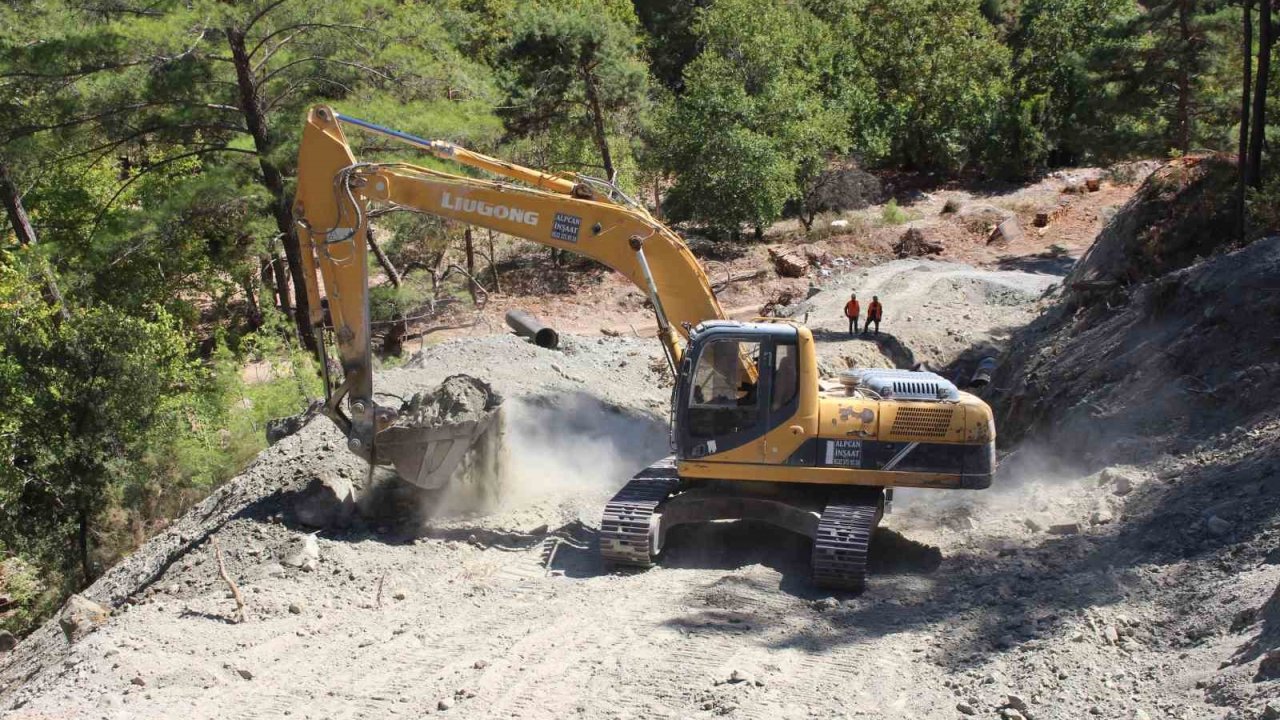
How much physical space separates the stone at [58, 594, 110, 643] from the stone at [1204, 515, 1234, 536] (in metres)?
9.33

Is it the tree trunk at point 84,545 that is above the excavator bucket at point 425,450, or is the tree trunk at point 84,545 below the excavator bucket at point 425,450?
below

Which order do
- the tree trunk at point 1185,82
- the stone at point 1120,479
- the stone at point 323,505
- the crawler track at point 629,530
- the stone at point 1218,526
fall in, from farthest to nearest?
the tree trunk at point 1185,82 < the stone at point 323,505 < the stone at point 1120,479 < the crawler track at point 629,530 < the stone at point 1218,526

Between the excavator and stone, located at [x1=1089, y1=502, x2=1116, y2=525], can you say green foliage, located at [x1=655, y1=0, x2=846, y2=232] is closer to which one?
the excavator

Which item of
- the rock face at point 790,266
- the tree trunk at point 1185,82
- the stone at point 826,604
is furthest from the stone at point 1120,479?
the tree trunk at point 1185,82

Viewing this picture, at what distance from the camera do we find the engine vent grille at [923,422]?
9859 mm

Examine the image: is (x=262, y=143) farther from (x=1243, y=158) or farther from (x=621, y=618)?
(x=1243, y=158)

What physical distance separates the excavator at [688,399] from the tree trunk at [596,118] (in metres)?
19.0

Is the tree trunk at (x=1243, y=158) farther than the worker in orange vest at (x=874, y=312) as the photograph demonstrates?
No

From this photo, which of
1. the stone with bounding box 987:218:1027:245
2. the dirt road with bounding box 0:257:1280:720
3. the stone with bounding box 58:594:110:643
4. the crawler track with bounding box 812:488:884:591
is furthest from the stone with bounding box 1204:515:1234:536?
the stone with bounding box 987:218:1027:245

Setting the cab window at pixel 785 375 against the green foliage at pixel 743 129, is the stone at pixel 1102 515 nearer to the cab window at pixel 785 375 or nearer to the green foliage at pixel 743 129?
the cab window at pixel 785 375

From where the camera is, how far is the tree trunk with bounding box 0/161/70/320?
18.4 metres

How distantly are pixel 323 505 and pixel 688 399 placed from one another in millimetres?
3967

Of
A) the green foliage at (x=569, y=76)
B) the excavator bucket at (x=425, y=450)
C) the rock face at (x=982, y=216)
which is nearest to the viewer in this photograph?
the excavator bucket at (x=425, y=450)

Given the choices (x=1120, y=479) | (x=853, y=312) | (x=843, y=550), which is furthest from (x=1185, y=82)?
(x=843, y=550)
